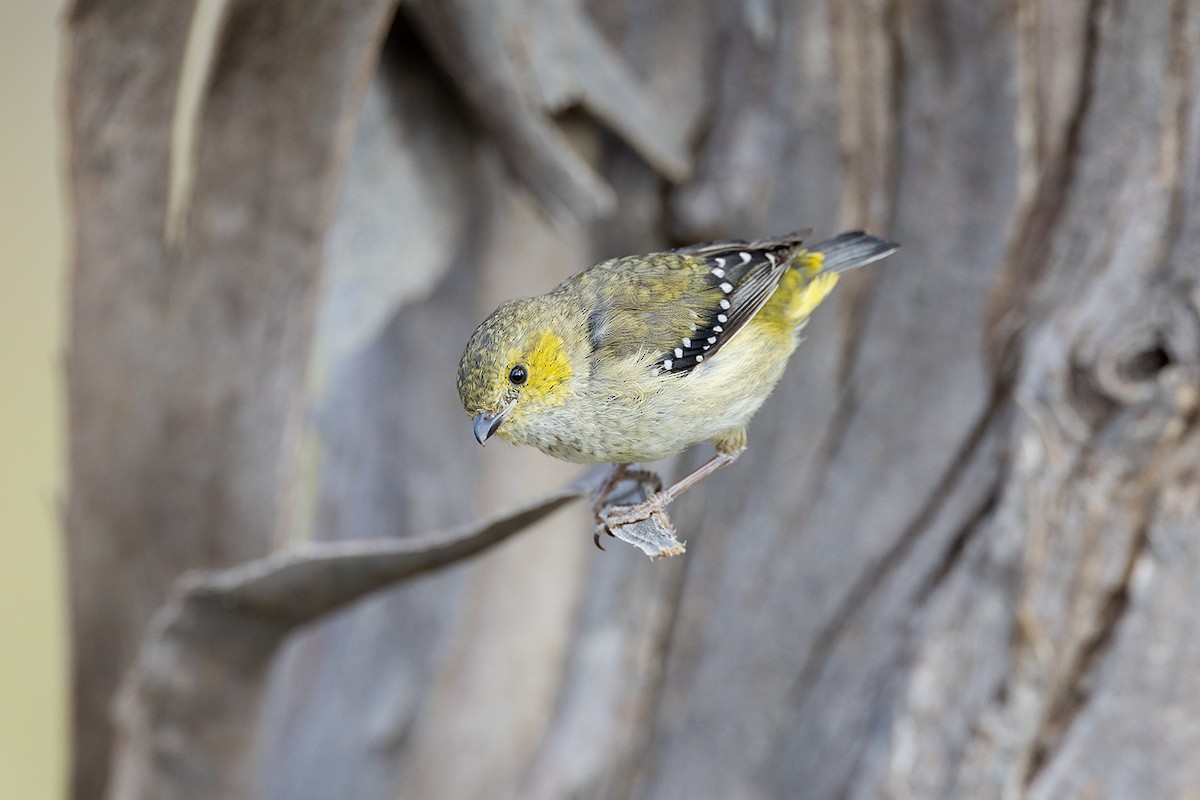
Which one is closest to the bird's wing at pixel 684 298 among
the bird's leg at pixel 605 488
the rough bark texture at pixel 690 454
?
the bird's leg at pixel 605 488

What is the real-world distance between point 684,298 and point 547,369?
0.49m

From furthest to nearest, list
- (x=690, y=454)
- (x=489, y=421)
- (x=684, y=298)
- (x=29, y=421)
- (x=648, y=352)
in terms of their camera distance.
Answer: (x=29, y=421) → (x=690, y=454) → (x=684, y=298) → (x=648, y=352) → (x=489, y=421)

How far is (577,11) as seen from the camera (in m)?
3.23

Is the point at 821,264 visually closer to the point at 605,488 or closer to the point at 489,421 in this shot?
the point at 605,488

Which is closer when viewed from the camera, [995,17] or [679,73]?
→ [995,17]

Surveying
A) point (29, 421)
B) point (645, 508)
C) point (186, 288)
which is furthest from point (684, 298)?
point (29, 421)

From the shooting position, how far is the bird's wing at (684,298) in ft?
8.12

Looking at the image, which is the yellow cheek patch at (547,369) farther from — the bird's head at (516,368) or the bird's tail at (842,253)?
the bird's tail at (842,253)

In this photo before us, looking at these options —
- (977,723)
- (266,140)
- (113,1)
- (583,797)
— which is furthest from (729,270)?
(583,797)

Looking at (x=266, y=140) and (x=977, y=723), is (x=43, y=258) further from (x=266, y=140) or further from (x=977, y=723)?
(x=977, y=723)

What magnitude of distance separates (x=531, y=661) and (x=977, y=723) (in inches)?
61.3

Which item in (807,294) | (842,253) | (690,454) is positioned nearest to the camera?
(842,253)

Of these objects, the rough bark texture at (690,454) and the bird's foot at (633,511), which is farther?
the rough bark texture at (690,454)

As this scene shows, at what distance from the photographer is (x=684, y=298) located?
2.63 m
